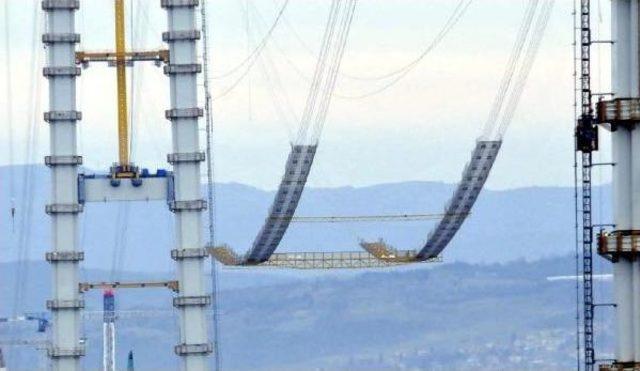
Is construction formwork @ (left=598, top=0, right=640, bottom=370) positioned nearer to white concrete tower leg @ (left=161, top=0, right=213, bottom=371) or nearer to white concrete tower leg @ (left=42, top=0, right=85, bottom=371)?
white concrete tower leg @ (left=161, top=0, right=213, bottom=371)

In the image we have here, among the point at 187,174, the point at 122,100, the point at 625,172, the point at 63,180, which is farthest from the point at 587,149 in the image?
the point at 122,100

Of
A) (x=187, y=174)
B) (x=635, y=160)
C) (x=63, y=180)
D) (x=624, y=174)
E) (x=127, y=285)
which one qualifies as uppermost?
(x=187, y=174)

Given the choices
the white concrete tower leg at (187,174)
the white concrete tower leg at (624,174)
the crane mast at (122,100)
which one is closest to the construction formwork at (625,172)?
the white concrete tower leg at (624,174)

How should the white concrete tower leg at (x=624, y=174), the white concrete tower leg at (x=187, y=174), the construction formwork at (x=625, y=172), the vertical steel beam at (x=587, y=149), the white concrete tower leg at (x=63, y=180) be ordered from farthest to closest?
the white concrete tower leg at (x=187, y=174) < the white concrete tower leg at (x=63, y=180) < the vertical steel beam at (x=587, y=149) < the white concrete tower leg at (x=624, y=174) < the construction formwork at (x=625, y=172)

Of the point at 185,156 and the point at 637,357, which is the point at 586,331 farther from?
the point at 185,156

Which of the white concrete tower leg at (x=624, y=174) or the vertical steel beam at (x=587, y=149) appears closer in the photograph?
the white concrete tower leg at (x=624, y=174)

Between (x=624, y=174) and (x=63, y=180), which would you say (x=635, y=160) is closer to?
(x=624, y=174)

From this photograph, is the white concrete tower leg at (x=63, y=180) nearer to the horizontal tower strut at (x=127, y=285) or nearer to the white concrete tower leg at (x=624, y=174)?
the horizontal tower strut at (x=127, y=285)
